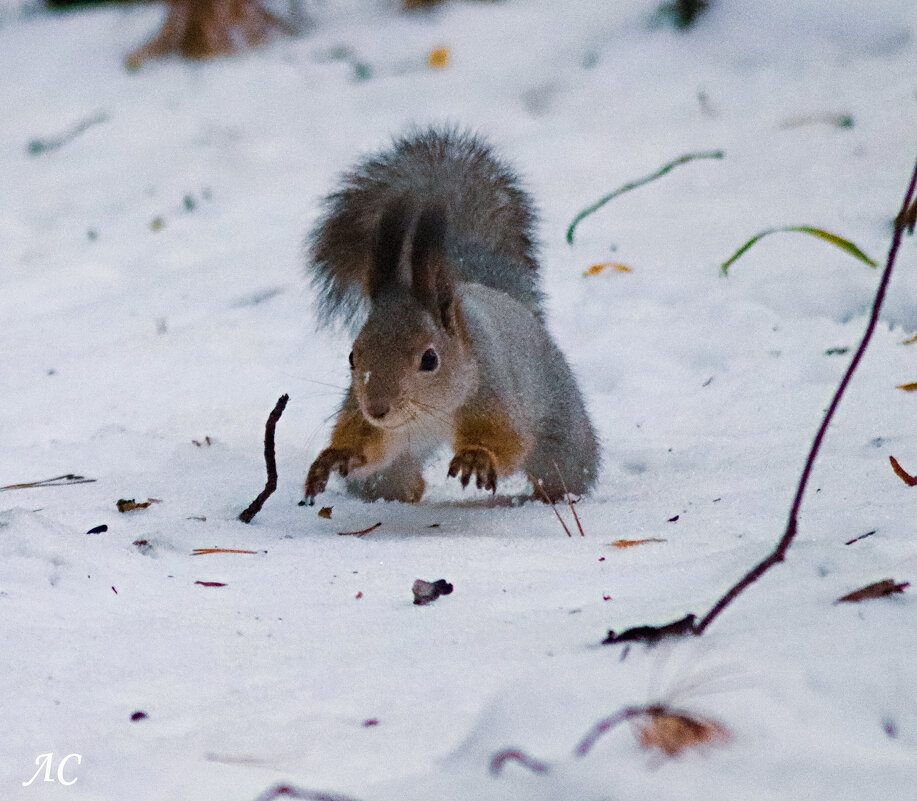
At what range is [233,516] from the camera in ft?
7.93

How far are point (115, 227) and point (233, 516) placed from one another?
2942 millimetres

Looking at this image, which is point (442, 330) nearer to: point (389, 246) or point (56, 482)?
point (389, 246)

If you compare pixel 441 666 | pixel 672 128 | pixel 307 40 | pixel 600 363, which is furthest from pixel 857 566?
pixel 307 40

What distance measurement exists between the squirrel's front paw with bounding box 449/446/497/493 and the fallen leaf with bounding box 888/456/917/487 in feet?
2.42

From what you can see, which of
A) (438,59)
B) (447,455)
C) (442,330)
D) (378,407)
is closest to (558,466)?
(447,455)

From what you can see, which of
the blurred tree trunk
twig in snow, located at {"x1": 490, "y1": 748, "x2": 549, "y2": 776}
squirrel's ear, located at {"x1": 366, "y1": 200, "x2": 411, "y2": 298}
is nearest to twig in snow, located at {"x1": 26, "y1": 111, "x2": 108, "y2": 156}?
the blurred tree trunk

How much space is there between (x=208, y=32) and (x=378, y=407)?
16.7ft

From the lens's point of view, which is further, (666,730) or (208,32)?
Answer: (208,32)

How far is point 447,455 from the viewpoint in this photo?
9.39 ft

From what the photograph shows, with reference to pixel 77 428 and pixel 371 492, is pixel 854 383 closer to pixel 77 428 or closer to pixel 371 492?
pixel 371 492

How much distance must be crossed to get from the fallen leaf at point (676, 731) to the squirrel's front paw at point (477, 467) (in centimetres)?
124

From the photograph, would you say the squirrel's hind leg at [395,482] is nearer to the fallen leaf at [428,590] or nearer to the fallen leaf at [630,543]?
the fallen leaf at [630,543]

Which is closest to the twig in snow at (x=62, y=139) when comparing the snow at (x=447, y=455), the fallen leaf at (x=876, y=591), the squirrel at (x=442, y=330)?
the snow at (x=447, y=455)

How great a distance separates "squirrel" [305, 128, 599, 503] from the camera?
236 centimetres
